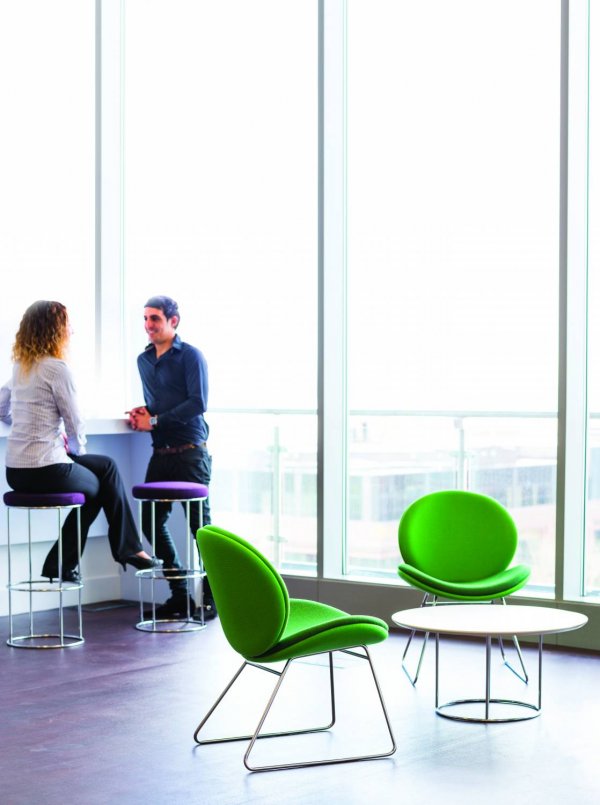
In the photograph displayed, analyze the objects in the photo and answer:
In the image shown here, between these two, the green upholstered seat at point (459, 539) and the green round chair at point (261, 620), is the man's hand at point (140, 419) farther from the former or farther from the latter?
the green round chair at point (261, 620)

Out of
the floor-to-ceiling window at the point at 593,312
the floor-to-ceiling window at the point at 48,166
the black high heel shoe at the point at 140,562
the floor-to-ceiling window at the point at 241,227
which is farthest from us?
the floor-to-ceiling window at the point at 48,166

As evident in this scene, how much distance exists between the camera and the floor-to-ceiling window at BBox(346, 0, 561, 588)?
6207 millimetres

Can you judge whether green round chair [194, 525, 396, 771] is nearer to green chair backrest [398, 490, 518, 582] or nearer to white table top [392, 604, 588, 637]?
white table top [392, 604, 588, 637]

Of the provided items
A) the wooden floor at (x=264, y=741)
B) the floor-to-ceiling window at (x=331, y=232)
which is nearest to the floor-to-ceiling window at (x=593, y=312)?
the floor-to-ceiling window at (x=331, y=232)

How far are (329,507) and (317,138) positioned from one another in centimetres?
207

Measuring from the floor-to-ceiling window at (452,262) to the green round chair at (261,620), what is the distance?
2303mm

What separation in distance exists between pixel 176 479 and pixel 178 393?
0.49 metres

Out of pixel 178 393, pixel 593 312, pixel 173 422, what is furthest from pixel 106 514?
pixel 593 312

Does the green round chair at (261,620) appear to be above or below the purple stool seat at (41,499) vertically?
below

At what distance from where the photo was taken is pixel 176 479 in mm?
6914

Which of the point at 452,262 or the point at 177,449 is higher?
the point at 452,262

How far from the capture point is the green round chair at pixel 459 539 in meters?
5.61

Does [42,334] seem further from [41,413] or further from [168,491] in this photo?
[168,491]

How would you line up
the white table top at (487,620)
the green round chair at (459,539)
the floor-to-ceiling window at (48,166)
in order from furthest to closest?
1. the floor-to-ceiling window at (48,166)
2. the green round chair at (459,539)
3. the white table top at (487,620)
